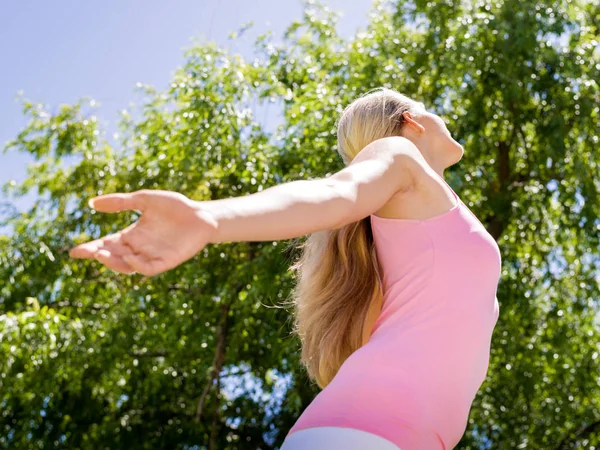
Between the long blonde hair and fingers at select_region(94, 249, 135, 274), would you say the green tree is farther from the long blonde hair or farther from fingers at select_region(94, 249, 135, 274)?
fingers at select_region(94, 249, 135, 274)

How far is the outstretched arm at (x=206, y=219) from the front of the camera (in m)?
1.03

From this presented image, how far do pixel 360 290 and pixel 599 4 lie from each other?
6558 millimetres

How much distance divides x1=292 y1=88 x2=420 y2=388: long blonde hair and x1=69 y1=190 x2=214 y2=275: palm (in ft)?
2.52

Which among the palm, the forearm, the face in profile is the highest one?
the face in profile

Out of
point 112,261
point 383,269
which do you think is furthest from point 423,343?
point 112,261

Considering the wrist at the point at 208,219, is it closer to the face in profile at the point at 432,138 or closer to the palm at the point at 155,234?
the palm at the point at 155,234

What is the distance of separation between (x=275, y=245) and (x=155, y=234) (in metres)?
5.46

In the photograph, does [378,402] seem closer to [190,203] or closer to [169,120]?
[190,203]

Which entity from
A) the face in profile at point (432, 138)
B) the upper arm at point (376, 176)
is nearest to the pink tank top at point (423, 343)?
the upper arm at point (376, 176)

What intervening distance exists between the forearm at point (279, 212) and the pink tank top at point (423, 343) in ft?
1.07

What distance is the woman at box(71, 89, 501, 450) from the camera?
1100mm

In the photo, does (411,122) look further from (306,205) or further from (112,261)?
(112,261)

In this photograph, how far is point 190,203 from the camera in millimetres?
1058

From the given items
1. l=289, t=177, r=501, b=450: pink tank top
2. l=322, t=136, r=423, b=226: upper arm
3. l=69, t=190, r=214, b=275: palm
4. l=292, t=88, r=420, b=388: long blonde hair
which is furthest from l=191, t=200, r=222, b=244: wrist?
l=292, t=88, r=420, b=388: long blonde hair
